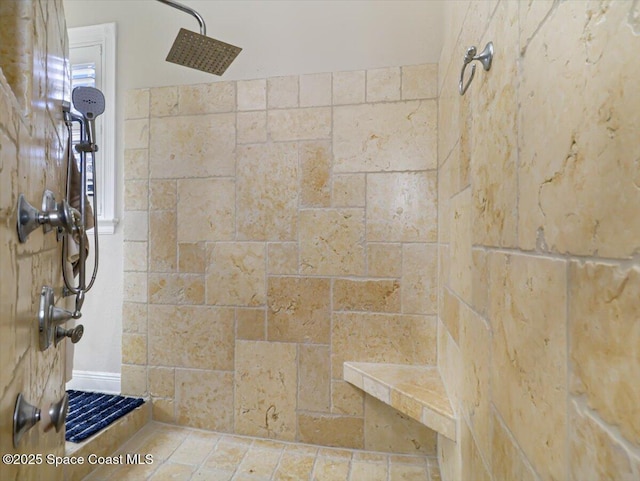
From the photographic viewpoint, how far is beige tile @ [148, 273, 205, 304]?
205 cm

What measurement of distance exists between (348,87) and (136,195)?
152cm

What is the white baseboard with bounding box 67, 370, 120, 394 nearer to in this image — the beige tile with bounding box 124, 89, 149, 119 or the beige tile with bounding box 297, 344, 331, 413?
the beige tile with bounding box 297, 344, 331, 413

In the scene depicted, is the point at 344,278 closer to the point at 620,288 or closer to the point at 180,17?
the point at 620,288

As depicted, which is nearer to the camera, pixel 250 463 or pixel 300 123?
pixel 250 463

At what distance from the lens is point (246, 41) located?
2.01 m

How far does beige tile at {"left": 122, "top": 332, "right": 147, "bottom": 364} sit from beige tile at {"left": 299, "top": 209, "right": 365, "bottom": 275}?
1.17m

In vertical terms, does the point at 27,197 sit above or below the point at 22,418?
above

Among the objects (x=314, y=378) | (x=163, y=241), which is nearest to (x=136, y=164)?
(x=163, y=241)

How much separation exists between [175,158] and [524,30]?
1958 millimetres

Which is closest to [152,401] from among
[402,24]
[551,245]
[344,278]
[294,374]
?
[294,374]

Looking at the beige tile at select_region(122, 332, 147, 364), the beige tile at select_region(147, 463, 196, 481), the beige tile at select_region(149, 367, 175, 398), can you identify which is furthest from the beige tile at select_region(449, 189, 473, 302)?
the beige tile at select_region(122, 332, 147, 364)

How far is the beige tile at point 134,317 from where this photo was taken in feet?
6.88

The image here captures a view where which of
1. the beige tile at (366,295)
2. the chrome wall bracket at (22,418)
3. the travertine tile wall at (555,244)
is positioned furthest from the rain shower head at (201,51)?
the chrome wall bracket at (22,418)

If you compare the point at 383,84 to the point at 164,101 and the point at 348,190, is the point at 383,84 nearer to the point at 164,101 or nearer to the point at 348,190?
the point at 348,190
